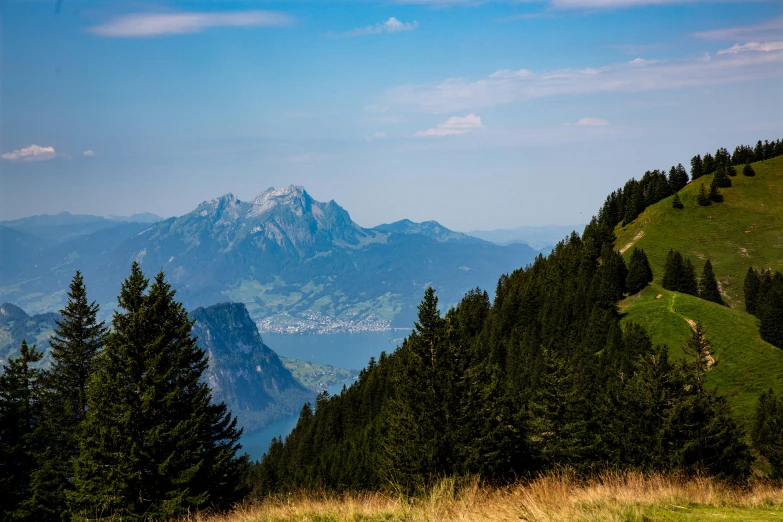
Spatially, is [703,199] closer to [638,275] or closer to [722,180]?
[722,180]

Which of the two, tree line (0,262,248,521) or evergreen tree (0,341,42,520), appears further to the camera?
evergreen tree (0,341,42,520)

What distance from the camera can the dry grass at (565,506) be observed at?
36.4ft

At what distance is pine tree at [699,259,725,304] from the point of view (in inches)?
3713

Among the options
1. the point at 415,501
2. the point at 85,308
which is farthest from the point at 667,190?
the point at 415,501

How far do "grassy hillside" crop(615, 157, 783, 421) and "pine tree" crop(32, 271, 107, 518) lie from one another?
56.9m

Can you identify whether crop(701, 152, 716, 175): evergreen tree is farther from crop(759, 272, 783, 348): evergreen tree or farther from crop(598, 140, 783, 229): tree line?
crop(759, 272, 783, 348): evergreen tree

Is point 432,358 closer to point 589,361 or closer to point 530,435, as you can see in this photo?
point 530,435

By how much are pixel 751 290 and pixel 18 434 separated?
10089 centimetres

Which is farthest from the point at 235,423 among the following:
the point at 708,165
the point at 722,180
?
the point at 708,165

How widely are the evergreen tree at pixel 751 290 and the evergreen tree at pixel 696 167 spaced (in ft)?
210

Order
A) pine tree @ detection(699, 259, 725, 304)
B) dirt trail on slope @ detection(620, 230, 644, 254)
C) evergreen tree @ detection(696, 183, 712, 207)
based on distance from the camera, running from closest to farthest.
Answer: pine tree @ detection(699, 259, 725, 304)
dirt trail on slope @ detection(620, 230, 644, 254)
evergreen tree @ detection(696, 183, 712, 207)

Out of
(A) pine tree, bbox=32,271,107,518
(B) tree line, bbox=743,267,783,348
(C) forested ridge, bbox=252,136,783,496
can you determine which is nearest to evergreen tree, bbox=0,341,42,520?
(A) pine tree, bbox=32,271,107,518

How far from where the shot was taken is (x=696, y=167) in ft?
509

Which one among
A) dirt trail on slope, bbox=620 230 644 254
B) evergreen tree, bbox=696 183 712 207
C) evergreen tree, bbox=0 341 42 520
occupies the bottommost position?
evergreen tree, bbox=0 341 42 520
